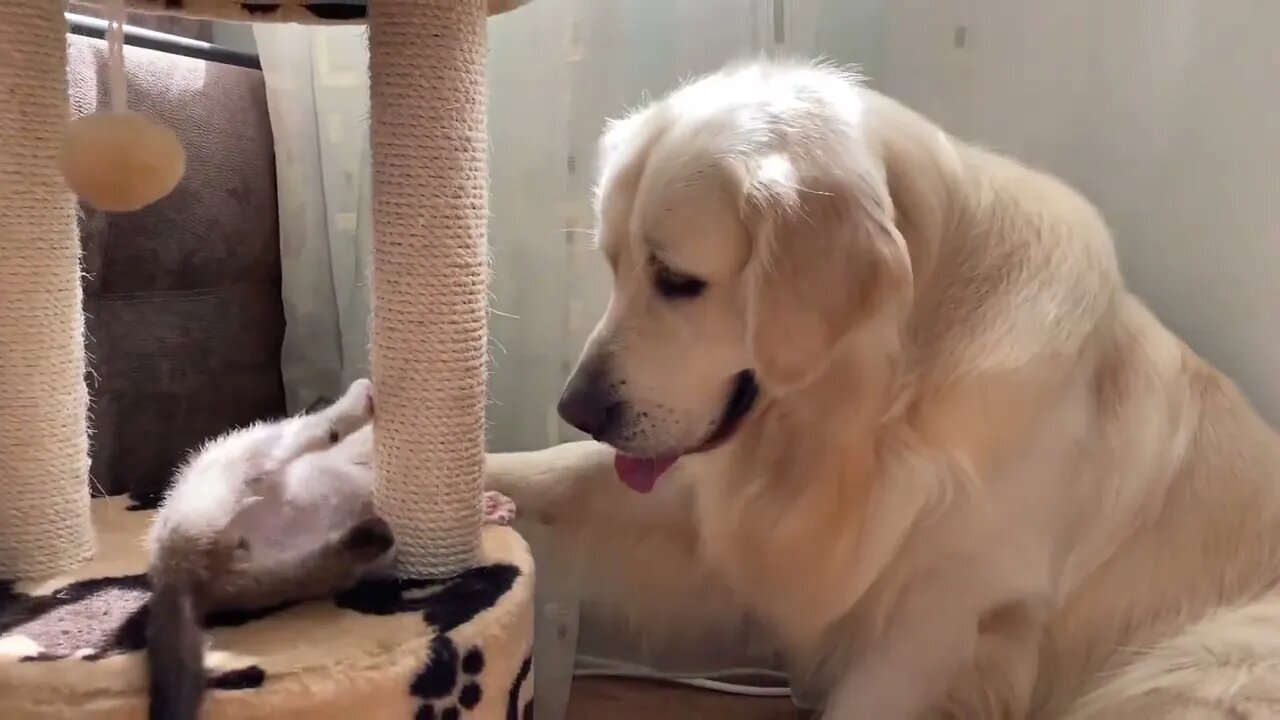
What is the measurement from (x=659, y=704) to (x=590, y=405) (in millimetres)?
578

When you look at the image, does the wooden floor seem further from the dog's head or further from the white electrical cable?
the dog's head

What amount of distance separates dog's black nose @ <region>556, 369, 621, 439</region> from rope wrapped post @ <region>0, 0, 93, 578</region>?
1.42 ft

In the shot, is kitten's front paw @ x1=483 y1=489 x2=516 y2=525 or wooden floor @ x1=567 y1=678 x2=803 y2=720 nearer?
kitten's front paw @ x1=483 y1=489 x2=516 y2=525

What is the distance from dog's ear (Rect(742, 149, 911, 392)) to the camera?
863 mm

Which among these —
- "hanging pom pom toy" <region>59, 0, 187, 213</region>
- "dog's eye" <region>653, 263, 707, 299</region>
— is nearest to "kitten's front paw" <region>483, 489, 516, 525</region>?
"dog's eye" <region>653, 263, 707, 299</region>

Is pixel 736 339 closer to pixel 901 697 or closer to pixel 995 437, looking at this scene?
pixel 995 437

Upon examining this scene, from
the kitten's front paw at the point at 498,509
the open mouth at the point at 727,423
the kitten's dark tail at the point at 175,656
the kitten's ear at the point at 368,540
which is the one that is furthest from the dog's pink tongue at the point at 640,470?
the kitten's dark tail at the point at 175,656

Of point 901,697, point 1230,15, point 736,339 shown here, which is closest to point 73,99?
point 736,339

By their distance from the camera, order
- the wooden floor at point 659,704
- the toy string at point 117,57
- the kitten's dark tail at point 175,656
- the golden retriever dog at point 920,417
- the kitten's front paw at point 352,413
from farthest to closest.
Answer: the wooden floor at point 659,704 < the kitten's front paw at point 352,413 < the golden retriever dog at point 920,417 < the toy string at point 117,57 < the kitten's dark tail at point 175,656

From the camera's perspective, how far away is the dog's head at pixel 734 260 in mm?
869

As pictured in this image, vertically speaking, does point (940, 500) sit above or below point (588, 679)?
above

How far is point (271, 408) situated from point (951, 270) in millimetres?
1017

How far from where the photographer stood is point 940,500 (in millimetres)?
958

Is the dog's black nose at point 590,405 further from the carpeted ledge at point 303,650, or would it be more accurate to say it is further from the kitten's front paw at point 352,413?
the kitten's front paw at point 352,413
